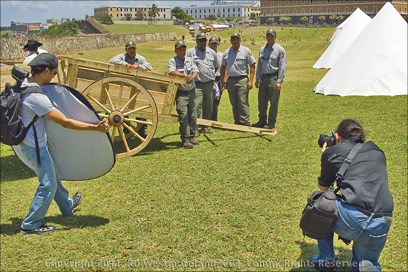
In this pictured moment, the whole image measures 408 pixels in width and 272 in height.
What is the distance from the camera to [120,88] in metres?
6.21

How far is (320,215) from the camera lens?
307cm

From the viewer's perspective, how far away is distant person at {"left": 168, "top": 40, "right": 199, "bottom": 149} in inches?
269

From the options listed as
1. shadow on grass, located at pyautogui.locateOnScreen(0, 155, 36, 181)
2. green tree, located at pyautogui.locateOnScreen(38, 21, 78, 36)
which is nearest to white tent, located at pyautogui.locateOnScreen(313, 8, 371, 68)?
shadow on grass, located at pyautogui.locateOnScreen(0, 155, 36, 181)

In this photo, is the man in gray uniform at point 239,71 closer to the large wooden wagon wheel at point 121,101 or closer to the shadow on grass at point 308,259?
the large wooden wagon wheel at point 121,101

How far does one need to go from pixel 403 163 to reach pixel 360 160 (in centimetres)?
381

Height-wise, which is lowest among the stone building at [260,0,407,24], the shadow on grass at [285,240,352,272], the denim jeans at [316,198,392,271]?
the shadow on grass at [285,240,352,272]

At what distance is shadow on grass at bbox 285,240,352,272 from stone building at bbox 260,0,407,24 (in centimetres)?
10652

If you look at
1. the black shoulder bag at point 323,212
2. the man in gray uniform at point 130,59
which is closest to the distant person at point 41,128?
the black shoulder bag at point 323,212

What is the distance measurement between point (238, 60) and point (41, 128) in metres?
4.97

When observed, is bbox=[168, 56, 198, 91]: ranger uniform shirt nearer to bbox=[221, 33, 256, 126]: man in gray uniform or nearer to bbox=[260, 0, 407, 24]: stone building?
bbox=[221, 33, 256, 126]: man in gray uniform

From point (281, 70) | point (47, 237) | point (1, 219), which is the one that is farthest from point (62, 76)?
point (281, 70)

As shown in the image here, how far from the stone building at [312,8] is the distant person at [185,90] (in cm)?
10381

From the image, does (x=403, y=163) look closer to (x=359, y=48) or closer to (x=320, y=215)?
(x=320, y=215)

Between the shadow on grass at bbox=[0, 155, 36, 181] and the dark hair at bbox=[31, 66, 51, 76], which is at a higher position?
the dark hair at bbox=[31, 66, 51, 76]
